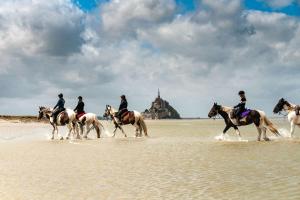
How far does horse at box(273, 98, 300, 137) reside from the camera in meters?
24.2

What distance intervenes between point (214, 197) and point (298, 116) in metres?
16.3

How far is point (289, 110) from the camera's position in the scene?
82.0ft

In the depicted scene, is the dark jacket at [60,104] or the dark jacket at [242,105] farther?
the dark jacket at [60,104]

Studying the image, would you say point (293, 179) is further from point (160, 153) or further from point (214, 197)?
point (160, 153)

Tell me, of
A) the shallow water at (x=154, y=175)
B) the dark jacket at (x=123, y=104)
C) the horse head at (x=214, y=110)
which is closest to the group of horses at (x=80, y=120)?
the dark jacket at (x=123, y=104)

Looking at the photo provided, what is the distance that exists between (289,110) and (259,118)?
223 centimetres

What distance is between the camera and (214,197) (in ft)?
30.1

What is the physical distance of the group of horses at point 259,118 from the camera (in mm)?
23859

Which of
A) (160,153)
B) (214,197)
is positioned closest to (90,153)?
(160,153)

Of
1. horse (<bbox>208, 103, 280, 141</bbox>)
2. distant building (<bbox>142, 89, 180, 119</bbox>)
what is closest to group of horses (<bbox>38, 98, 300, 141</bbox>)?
horse (<bbox>208, 103, 280, 141</bbox>)

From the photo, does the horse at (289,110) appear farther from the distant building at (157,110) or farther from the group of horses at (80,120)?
the distant building at (157,110)

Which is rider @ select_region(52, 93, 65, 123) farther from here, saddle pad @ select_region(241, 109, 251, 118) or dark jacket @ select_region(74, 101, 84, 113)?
saddle pad @ select_region(241, 109, 251, 118)

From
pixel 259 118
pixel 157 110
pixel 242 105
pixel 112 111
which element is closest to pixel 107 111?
pixel 112 111

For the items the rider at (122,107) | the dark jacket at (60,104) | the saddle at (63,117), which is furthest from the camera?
the rider at (122,107)
